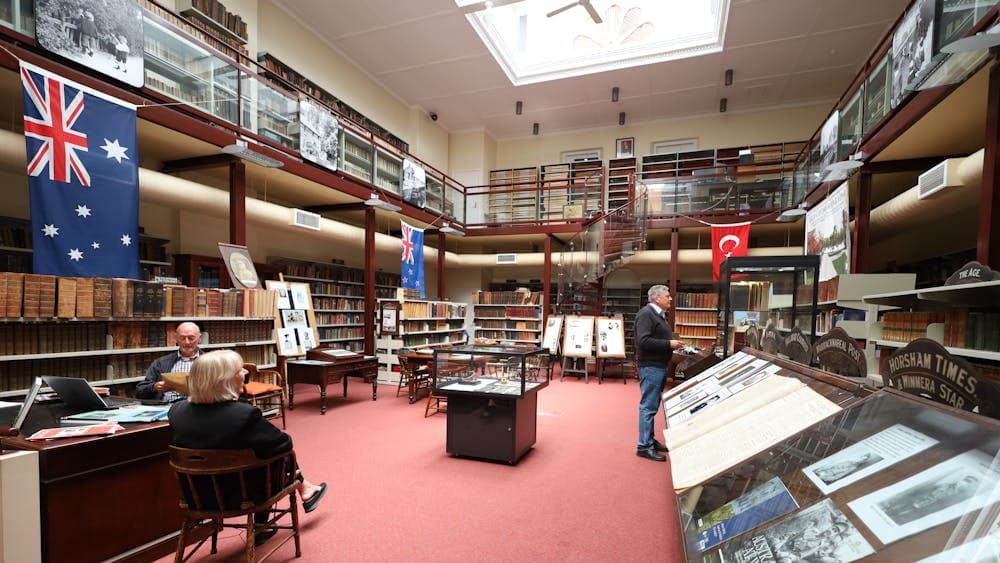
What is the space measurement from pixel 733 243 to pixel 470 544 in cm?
827

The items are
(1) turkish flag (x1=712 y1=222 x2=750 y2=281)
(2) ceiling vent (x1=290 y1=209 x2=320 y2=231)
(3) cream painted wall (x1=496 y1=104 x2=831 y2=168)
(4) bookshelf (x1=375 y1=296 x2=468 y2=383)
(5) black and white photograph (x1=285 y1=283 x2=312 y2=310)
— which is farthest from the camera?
(3) cream painted wall (x1=496 y1=104 x2=831 y2=168)

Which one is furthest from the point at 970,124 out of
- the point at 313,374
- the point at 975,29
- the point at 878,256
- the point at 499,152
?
the point at 499,152

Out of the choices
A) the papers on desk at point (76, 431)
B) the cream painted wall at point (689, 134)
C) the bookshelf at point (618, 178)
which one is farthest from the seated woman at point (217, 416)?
the cream painted wall at point (689, 134)

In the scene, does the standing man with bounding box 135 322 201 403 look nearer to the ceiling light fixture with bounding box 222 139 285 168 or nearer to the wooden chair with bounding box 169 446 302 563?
the wooden chair with bounding box 169 446 302 563

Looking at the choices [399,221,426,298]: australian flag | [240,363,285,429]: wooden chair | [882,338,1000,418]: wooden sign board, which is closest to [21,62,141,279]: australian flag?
[240,363,285,429]: wooden chair

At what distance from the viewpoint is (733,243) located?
28.9 ft

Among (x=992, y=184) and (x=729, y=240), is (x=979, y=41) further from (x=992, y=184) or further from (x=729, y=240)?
(x=729, y=240)

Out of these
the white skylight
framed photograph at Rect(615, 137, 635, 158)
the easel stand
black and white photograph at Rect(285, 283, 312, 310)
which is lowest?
the easel stand

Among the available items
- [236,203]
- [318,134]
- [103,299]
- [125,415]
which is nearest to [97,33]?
[236,203]

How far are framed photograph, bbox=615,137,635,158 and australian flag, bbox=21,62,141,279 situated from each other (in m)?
11.8

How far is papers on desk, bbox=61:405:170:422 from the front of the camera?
2373 millimetres

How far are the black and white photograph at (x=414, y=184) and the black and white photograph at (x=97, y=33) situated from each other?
4875mm

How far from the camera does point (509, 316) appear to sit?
1166 centimetres

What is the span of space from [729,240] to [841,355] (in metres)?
7.45
